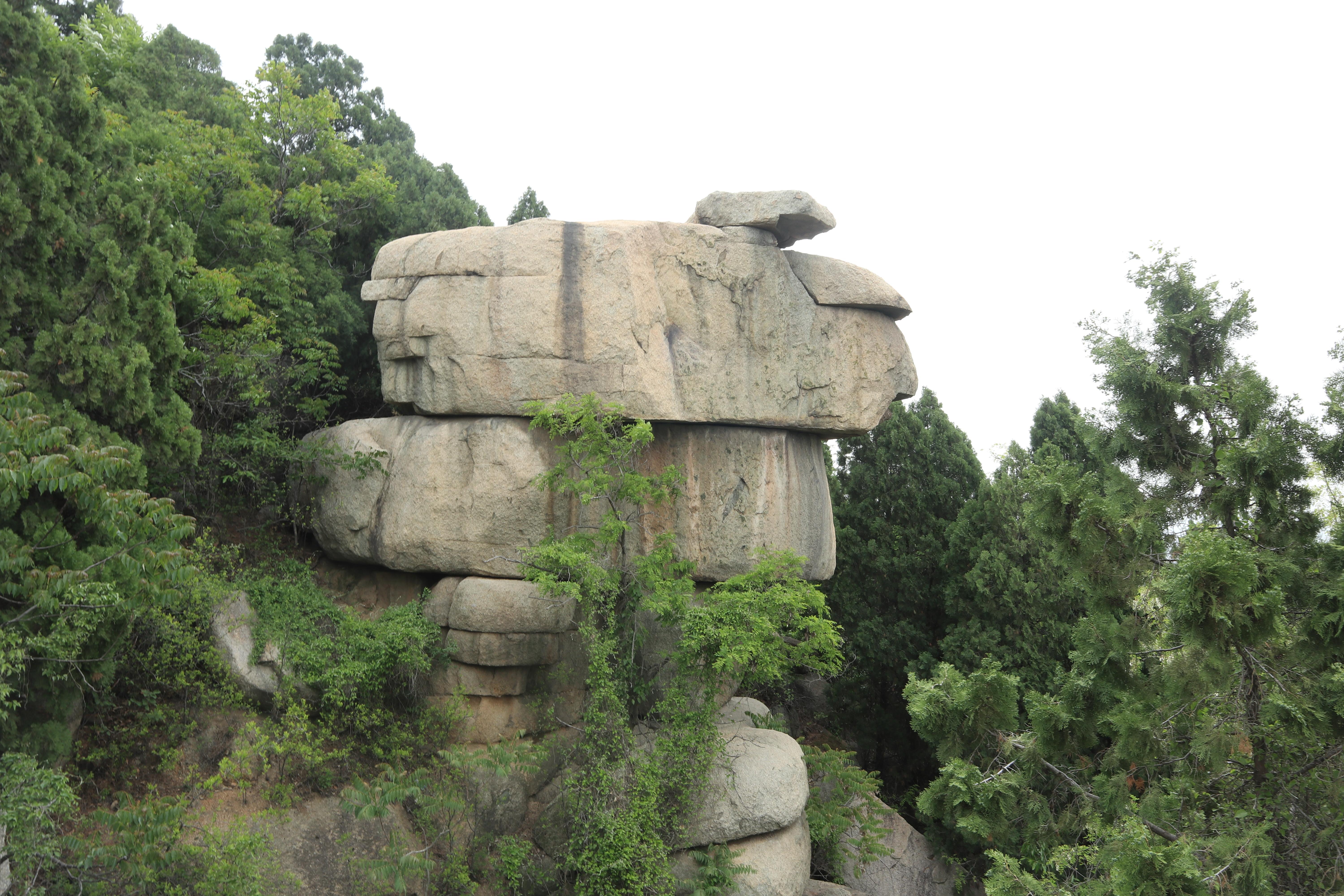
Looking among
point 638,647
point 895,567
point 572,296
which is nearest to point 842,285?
point 572,296

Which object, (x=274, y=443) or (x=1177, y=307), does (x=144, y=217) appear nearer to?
(x=274, y=443)

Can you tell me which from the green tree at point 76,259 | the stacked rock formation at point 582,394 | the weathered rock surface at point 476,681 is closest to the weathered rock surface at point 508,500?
the stacked rock formation at point 582,394

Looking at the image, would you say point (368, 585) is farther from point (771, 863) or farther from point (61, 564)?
point (771, 863)

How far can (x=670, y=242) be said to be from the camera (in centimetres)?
1316

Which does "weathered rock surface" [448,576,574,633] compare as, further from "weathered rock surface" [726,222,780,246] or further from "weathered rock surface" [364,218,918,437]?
"weathered rock surface" [726,222,780,246]

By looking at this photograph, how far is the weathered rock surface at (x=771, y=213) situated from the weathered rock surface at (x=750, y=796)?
7333mm

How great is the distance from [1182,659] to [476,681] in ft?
27.6

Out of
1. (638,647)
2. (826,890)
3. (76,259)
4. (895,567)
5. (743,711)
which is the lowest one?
(826,890)

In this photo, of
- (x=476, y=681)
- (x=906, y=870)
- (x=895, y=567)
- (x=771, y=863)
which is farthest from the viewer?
(x=895, y=567)

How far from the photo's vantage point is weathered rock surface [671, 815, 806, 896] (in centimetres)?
1080

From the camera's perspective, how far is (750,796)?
11.2 meters

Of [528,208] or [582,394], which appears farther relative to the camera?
[528,208]

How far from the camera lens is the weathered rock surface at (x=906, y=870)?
13.5 metres

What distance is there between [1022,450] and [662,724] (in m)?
8.63
